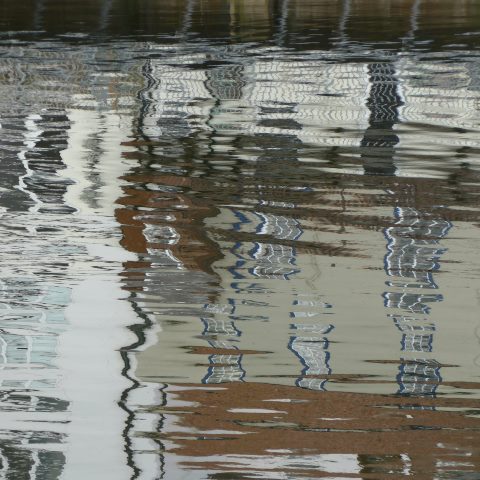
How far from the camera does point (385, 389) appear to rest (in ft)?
14.6

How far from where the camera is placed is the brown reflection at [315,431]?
12.5ft

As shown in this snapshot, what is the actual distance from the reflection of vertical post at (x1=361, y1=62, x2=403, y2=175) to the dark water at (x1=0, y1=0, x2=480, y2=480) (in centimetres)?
3

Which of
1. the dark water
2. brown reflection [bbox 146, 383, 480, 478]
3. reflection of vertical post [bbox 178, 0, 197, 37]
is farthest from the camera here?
reflection of vertical post [bbox 178, 0, 197, 37]

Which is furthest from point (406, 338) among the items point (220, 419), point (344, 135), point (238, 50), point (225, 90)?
point (238, 50)

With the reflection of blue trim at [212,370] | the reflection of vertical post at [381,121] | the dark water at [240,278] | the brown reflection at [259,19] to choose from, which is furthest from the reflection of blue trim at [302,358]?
the brown reflection at [259,19]

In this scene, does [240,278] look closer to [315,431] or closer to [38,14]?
[315,431]

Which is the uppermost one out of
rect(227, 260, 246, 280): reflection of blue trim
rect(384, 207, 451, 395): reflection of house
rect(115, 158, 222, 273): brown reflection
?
rect(384, 207, 451, 395): reflection of house

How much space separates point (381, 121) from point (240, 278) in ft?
14.9

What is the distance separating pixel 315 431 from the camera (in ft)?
13.4

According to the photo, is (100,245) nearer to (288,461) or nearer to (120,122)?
(288,461)

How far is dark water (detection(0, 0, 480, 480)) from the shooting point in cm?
404

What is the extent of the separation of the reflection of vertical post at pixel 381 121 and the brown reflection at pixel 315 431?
13.1ft

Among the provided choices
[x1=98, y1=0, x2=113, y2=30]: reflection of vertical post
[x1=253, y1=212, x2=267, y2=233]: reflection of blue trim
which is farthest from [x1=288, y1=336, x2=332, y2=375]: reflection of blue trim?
[x1=98, y1=0, x2=113, y2=30]: reflection of vertical post

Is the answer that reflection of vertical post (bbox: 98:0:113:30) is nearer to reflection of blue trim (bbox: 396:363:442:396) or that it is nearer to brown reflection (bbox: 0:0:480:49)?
brown reflection (bbox: 0:0:480:49)
